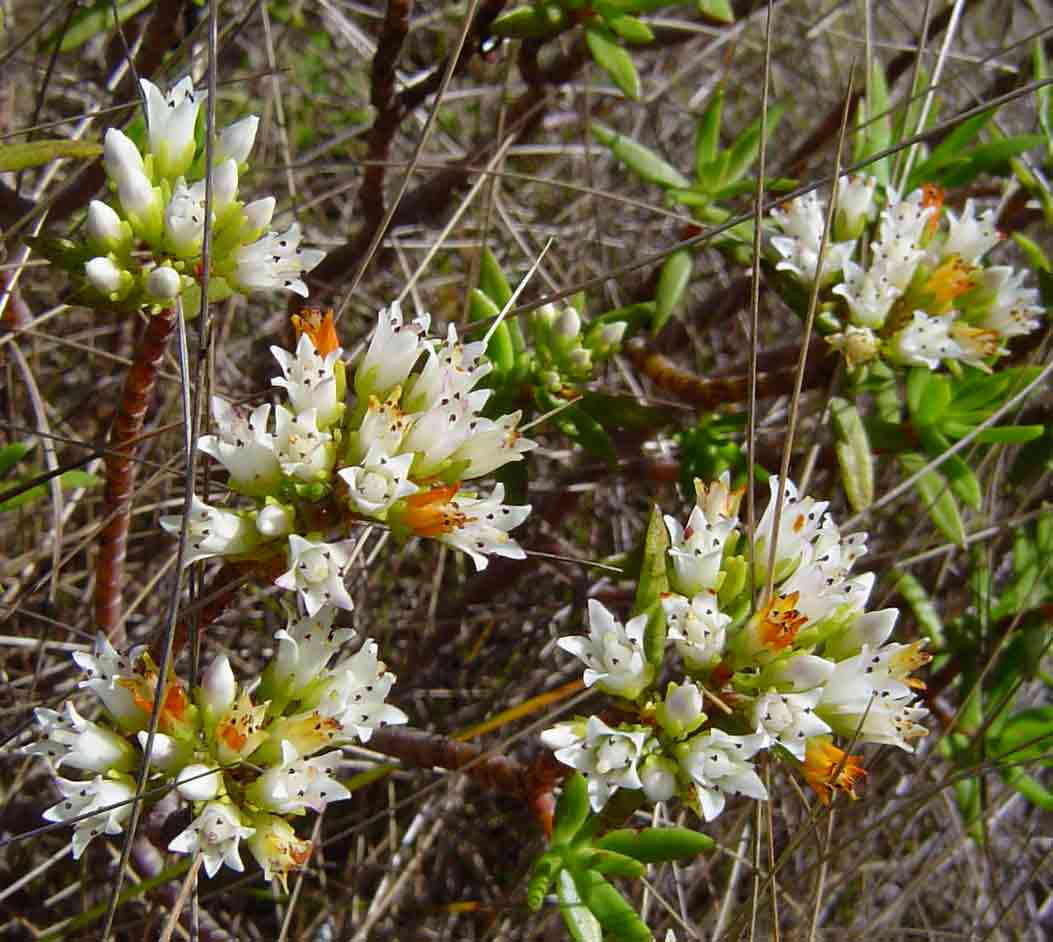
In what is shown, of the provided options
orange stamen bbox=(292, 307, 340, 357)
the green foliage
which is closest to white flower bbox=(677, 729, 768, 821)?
the green foliage

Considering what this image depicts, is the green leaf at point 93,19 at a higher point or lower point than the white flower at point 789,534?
higher

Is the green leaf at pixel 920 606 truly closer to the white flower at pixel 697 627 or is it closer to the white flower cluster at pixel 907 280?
the white flower cluster at pixel 907 280

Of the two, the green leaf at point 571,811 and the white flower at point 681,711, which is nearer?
the white flower at point 681,711

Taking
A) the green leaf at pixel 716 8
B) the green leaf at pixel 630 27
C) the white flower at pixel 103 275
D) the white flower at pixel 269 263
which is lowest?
the white flower at pixel 269 263

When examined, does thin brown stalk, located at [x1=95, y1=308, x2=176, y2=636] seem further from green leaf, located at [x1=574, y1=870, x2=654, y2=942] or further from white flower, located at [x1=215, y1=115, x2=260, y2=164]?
green leaf, located at [x1=574, y1=870, x2=654, y2=942]

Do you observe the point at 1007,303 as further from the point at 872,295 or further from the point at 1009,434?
the point at 872,295

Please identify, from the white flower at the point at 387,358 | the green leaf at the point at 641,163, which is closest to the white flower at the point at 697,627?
the white flower at the point at 387,358

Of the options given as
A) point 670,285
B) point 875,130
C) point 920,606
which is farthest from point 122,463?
point 875,130
